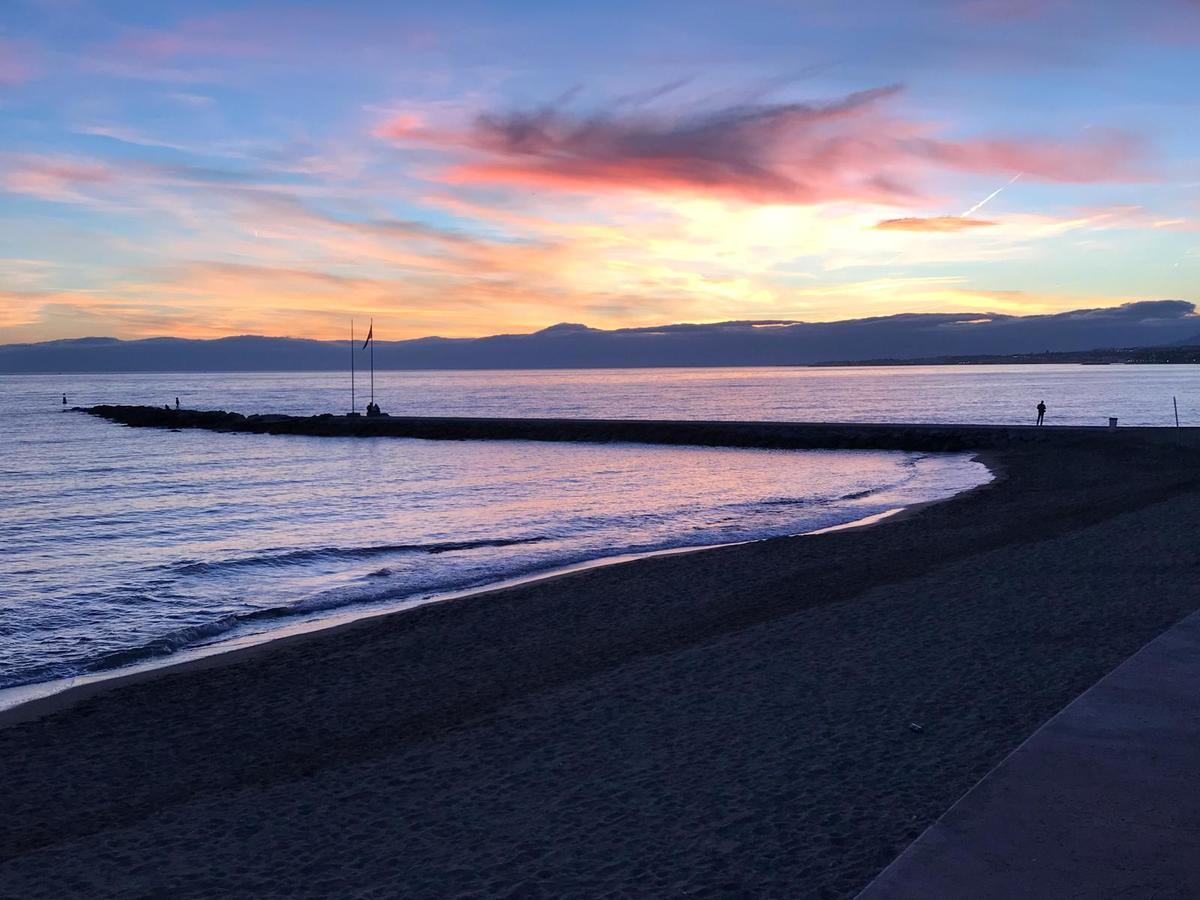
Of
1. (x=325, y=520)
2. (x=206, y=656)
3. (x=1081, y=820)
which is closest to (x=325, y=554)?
(x=325, y=520)

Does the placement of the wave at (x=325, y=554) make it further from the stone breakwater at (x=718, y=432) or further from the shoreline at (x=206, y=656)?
the stone breakwater at (x=718, y=432)

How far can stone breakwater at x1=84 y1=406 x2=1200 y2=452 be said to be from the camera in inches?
1768

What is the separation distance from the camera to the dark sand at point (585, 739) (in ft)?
20.9

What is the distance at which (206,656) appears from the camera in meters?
13.8

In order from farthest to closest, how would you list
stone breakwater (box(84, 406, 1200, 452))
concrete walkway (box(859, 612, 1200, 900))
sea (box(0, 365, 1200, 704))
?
stone breakwater (box(84, 406, 1200, 452)) → sea (box(0, 365, 1200, 704)) → concrete walkway (box(859, 612, 1200, 900))

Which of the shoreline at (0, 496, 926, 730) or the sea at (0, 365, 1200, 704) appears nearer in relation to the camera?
the shoreline at (0, 496, 926, 730)

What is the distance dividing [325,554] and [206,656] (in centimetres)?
900

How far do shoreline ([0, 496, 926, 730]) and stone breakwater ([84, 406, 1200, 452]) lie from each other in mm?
31596

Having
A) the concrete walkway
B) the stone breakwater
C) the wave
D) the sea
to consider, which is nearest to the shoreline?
the sea

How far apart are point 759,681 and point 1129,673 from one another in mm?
3534

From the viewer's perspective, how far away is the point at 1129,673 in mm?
8547

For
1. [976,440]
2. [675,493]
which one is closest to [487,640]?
[675,493]

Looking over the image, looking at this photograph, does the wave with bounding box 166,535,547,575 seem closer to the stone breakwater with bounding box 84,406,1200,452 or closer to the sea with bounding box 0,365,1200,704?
the sea with bounding box 0,365,1200,704

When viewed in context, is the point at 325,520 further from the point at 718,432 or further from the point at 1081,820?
the point at 718,432
